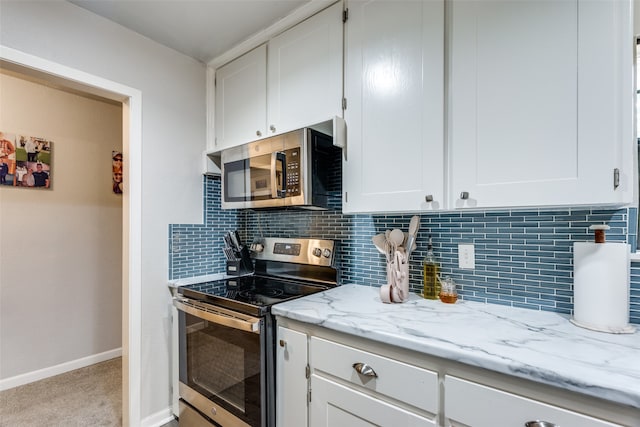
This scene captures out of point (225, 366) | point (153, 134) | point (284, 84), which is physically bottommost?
point (225, 366)

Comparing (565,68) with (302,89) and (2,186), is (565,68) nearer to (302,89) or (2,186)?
(302,89)

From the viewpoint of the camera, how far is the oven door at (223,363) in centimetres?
137

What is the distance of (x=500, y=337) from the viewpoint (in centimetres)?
99

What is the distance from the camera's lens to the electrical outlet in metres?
1.44

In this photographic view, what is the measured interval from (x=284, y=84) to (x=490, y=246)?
1.33 metres

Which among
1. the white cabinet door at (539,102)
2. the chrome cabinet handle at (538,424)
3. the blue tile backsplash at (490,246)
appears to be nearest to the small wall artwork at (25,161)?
the blue tile backsplash at (490,246)

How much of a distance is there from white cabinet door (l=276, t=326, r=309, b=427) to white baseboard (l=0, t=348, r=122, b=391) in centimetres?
232

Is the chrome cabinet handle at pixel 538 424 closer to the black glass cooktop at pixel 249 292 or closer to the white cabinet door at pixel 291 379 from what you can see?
the white cabinet door at pixel 291 379

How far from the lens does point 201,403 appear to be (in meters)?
→ 1.69

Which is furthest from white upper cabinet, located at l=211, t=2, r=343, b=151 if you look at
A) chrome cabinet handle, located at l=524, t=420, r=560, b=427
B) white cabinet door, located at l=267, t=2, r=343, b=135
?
chrome cabinet handle, located at l=524, t=420, r=560, b=427

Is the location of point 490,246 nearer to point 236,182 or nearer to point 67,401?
point 236,182

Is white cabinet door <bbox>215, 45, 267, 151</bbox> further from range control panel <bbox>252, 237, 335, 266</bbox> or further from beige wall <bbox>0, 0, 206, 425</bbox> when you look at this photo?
range control panel <bbox>252, 237, 335, 266</bbox>

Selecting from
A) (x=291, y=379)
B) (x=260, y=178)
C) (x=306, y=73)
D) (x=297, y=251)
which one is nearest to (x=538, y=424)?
(x=291, y=379)

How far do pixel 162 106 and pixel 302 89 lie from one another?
962 millimetres
